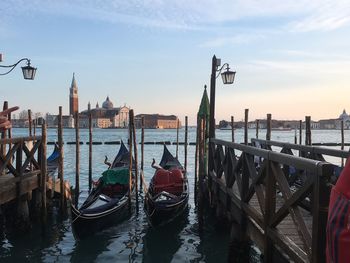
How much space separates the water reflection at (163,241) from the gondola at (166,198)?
0.22m

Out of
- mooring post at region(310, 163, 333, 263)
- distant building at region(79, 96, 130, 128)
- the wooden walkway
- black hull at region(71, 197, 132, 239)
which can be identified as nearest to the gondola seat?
black hull at region(71, 197, 132, 239)

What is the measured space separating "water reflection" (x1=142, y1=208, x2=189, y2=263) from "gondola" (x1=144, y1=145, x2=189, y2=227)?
0.22 m

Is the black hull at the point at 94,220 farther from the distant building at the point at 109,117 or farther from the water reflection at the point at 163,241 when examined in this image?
the distant building at the point at 109,117

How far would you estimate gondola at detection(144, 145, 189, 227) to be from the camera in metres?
8.62

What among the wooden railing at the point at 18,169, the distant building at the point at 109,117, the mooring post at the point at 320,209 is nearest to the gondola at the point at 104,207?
the wooden railing at the point at 18,169

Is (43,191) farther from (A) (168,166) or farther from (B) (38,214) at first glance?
(A) (168,166)

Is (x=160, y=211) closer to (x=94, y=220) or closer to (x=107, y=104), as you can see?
(x=94, y=220)

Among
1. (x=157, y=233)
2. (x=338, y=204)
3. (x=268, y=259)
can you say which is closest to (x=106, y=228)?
(x=157, y=233)

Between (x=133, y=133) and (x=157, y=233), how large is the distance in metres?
3.30

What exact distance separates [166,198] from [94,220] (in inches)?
70.1

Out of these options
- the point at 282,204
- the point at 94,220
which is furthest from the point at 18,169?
the point at 282,204

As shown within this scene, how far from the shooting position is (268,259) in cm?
387

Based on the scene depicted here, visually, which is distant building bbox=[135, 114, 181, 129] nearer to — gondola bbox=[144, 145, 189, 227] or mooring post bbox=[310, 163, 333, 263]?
gondola bbox=[144, 145, 189, 227]

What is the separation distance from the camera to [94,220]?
8.07 meters
